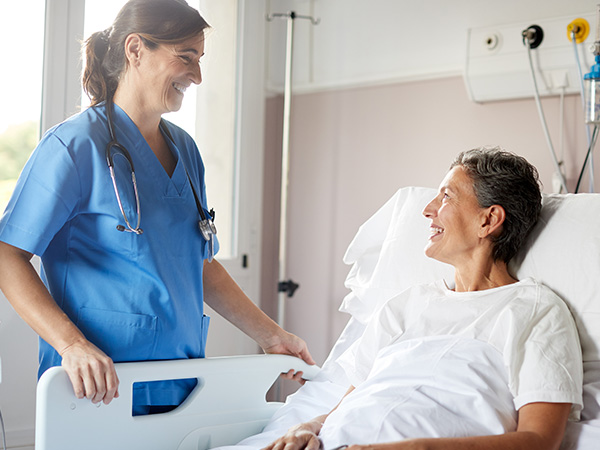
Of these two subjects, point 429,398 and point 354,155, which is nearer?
point 429,398

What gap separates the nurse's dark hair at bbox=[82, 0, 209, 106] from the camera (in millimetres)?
1326

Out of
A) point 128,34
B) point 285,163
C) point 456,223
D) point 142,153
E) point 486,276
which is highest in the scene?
point 128,34

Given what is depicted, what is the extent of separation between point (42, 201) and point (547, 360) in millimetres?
941

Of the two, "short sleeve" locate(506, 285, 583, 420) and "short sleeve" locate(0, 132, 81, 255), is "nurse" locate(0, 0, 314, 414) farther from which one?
"short sleeve" locate(506, 285, 583, 420)

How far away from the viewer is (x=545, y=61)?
2021 millimetres

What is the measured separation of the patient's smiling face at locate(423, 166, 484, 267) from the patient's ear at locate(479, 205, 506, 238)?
0.03 ft

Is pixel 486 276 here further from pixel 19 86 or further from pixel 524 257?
pixel 19 86

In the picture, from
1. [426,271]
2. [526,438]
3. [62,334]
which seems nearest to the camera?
[526,438]

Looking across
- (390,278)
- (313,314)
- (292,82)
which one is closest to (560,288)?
(390,278)

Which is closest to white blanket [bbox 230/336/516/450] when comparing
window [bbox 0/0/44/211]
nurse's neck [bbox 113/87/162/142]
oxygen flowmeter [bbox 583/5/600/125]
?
nurse's neck [bbox 113/87/162/142]

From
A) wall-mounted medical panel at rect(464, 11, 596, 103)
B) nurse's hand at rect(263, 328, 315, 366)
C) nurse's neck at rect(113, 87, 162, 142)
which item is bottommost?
nurse's hand at rect(263, 328, 315, 366)

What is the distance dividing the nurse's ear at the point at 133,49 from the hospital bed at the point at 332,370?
62 cm

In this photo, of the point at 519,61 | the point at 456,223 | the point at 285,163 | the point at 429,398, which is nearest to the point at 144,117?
the point at 456,223

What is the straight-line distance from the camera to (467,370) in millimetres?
1143
